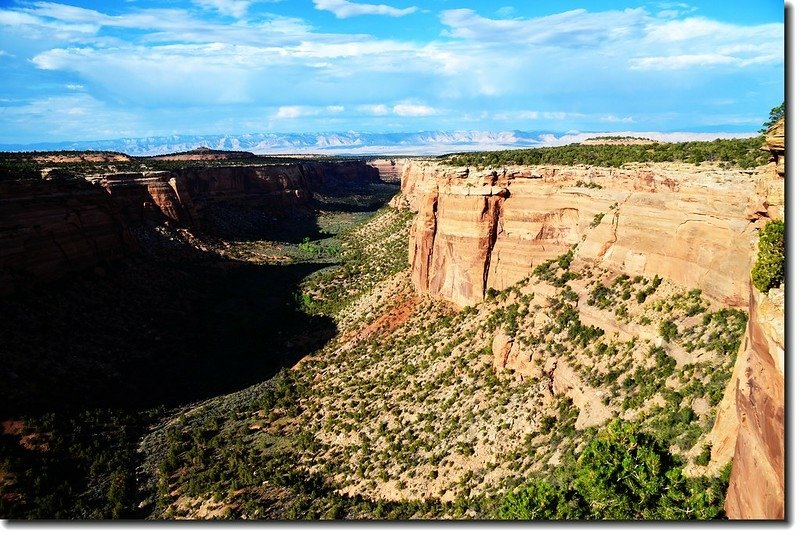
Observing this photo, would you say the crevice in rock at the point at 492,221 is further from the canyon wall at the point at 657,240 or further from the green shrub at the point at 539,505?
the green shrub at the point at 539,505

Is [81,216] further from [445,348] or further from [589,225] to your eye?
[589,225]

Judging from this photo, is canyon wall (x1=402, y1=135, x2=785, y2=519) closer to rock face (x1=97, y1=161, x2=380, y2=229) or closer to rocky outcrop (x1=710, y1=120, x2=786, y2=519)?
rocky outcrop (x1=710, y1=120, x2=786, y2=519)

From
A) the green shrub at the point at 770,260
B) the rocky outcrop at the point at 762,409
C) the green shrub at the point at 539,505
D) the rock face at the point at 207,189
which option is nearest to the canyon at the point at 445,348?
the rocky outcrop at the point at 762,409

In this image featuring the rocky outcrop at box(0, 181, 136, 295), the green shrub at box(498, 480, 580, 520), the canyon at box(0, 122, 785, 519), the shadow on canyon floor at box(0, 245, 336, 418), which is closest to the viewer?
the green shrub at box(498, 480, 580, 520)

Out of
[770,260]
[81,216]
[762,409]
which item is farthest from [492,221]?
[81,216]

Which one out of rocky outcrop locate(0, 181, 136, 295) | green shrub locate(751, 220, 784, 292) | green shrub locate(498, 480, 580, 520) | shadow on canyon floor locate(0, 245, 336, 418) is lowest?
shadow on canyon floor locate(0, 245, 336, 418)

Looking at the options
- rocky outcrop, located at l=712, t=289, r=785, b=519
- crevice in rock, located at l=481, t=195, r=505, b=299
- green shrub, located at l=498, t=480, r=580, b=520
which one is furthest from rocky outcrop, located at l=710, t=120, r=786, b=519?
crevice in rock, located at l=481, t=195, r=505, b=299

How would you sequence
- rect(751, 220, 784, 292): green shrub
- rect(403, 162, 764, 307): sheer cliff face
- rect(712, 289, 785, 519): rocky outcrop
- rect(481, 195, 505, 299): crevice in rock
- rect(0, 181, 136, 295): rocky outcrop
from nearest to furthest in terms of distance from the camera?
rect(712, 289, 785, 519): rocky outcrop, rect(751, 220, 784, 292): green shrub, rect(403, 162, 764, 307): sheer cliff face, rect(481, 195, 505, 299): crevice in rock, rect(0, 181, 136, 295): rocky outcrop
